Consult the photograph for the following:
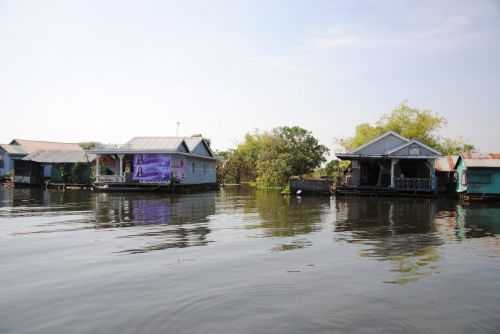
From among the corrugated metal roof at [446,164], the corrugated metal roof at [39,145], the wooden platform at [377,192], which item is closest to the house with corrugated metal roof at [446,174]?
the corrugated metal roof at [446,164]

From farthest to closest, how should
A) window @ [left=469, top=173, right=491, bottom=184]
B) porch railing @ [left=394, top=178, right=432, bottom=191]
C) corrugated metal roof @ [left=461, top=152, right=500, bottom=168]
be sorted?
porch railing @ [left=394, top=178, right=432, bottom=191], window @ [left=469, top=173, right=491, bottom=184], corrugated metal roof @ [left=461, top=152, right=500, bottom=168]

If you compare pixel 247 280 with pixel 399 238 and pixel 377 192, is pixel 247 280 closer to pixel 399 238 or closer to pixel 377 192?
pixel 399 238

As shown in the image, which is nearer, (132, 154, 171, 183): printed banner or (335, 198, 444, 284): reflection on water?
(335, 198, 444, 284): reflection on water

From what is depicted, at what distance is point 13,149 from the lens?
175 ft

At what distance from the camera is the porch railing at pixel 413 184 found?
31000 millimetres

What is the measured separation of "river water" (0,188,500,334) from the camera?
569 cm

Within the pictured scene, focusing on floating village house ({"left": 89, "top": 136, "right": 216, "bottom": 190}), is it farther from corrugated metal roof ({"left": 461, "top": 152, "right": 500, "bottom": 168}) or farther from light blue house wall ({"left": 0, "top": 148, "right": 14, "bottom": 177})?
corrugated metal roof ({"left": 461, "top": 152, "right": 500, "bottom": 168})

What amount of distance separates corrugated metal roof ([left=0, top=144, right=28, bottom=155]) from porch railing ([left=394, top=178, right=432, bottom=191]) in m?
45.4

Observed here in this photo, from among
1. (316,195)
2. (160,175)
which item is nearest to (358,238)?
(316,195)

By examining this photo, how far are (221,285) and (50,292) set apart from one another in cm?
281

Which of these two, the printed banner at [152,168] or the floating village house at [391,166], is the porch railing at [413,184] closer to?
the floating village house at [391,166]

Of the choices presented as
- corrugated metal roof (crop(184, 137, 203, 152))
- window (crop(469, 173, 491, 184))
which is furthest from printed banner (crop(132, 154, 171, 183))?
window (crop(469, 173, 491, 184))

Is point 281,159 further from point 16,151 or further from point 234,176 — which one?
point 16,151

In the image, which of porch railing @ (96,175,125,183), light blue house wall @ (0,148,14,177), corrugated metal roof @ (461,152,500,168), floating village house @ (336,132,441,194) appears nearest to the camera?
corrugated metal roof @ (461,152,500,168)
